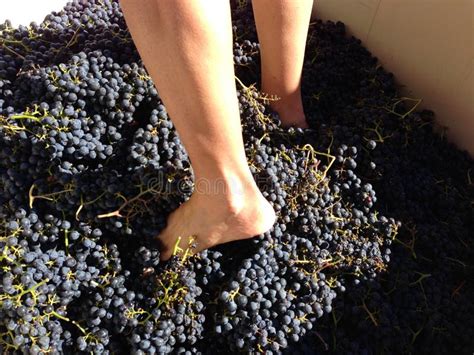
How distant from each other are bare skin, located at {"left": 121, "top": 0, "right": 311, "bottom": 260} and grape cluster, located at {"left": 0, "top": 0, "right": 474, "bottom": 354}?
0.33ft

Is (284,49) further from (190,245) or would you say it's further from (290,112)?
(190,245)

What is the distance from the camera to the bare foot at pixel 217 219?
1.12 metres

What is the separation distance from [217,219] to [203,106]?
30 centimetres

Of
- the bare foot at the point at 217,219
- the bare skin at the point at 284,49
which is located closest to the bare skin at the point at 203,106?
the bare foot at the point at 217,219

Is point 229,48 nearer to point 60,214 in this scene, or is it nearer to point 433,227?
point 60,214

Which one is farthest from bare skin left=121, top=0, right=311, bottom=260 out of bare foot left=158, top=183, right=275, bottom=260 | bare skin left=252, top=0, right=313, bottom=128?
bare skin left=252, top=0, right=313, bottom=128

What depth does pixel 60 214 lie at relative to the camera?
1.24 meters

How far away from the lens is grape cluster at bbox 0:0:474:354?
1.16m

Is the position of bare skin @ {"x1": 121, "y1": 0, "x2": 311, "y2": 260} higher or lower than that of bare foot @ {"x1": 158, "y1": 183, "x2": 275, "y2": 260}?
higher

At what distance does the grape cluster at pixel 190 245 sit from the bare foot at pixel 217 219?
0.14 ft

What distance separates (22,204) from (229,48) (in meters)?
0.69

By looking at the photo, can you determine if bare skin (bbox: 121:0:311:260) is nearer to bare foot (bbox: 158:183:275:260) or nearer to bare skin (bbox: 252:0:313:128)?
bare foot (bbox: 158:183:275:260)

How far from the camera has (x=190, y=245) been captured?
1176mm

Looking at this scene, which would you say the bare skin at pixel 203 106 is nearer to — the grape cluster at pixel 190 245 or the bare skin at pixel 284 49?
the grape cluster at pixel 190 245
